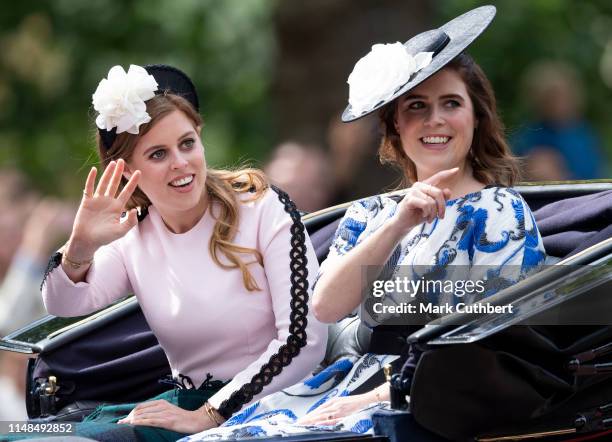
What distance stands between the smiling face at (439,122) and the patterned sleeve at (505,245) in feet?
0.74

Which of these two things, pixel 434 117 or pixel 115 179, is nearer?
pixel 434 117

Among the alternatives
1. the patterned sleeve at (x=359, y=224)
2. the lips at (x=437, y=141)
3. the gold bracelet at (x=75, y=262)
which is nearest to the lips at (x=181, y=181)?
the gold bracelet at (x=75, y=262)

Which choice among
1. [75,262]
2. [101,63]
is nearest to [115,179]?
[75,262]

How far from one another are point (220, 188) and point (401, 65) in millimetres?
720

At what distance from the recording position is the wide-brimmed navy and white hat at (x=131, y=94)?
385cm

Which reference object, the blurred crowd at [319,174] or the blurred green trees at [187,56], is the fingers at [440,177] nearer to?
the blurred crowd at [319,174]

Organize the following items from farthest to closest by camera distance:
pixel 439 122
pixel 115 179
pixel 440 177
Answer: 1. pixel 115 179
2. pixel 439 122
3. pixel 440 177

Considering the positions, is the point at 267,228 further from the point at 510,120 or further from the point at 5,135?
the point at 5,135

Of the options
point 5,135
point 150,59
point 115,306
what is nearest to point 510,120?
point 150,59

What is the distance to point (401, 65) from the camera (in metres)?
3.68

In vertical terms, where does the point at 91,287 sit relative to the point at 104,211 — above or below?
below

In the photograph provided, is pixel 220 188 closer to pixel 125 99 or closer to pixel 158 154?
pixel 158 154

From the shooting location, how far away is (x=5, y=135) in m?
12.3

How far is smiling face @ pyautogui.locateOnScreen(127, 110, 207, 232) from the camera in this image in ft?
12.8
